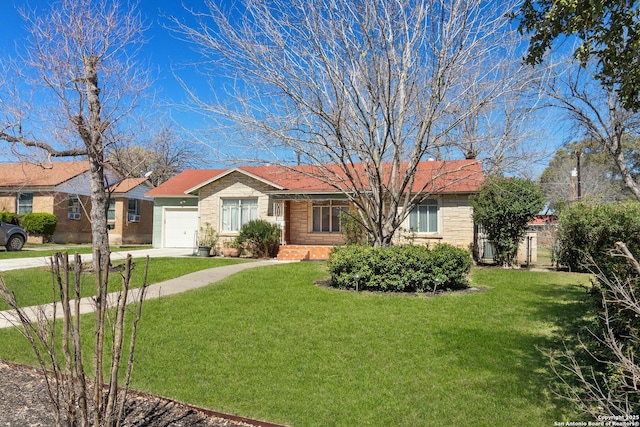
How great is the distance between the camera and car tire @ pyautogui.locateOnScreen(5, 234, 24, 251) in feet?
64.4

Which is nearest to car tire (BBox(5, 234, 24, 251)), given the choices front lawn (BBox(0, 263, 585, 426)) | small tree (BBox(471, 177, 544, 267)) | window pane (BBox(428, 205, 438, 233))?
front lawn (BBox(0, 263, 585, 426))

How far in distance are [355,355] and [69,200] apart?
2671 cm

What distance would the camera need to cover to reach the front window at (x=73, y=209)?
26781 mm

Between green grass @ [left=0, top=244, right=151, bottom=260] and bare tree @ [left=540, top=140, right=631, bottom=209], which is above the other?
bare tree @ [left=540, top=140, right=631, bottom=209]

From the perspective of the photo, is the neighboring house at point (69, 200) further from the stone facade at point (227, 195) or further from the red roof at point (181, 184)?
the stone facade at point (227, 195)

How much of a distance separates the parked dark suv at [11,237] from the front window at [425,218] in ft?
58.6

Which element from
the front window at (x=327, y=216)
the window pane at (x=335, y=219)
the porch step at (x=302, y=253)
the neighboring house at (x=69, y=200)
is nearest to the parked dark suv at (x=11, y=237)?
the neighboring house at (x=69, y=200)

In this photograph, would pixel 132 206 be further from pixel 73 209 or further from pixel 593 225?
pixel 593 225

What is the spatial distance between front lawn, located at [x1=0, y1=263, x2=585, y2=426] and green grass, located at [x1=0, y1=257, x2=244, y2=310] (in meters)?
2.40

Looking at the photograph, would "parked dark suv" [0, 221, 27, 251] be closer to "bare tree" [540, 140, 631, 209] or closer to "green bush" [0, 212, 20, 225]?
"green bush" [0, 212, 20, 225]

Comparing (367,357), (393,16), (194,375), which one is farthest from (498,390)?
(393,16)

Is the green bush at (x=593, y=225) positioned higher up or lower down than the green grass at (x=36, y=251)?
higher up

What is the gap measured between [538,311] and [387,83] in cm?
542

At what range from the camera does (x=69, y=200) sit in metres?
26.8
